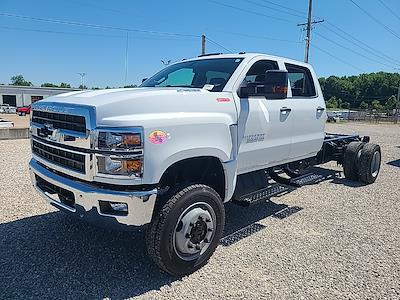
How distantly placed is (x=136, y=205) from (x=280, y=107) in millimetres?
2492

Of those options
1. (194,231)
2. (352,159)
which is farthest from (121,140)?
(352,159)

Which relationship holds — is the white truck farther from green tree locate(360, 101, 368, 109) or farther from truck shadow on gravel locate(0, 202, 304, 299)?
green tree locate(360, 101, 368, 109)

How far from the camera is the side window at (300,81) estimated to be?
206 inches

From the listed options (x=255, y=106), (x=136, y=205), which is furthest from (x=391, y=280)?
(x=136, y=205)

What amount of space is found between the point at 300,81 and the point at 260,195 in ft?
7.37

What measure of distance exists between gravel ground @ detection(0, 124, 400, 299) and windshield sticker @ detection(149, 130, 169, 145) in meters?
1.33

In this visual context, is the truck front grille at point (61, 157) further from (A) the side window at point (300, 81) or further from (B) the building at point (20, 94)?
(B) the building at point (20, 94)

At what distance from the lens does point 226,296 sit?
9.81 feet

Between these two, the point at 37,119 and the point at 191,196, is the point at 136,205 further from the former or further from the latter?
the point at 37,119

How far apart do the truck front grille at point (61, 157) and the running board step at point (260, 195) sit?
194 cm

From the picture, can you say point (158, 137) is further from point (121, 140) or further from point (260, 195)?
point (260, 195)

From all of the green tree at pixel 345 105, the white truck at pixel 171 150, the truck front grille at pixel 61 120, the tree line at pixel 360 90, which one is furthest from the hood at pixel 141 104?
the green tree at pixel 345 105

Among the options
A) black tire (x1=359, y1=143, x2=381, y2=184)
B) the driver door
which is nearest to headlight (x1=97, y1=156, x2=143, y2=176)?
the driver door

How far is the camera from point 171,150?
3.00 m
